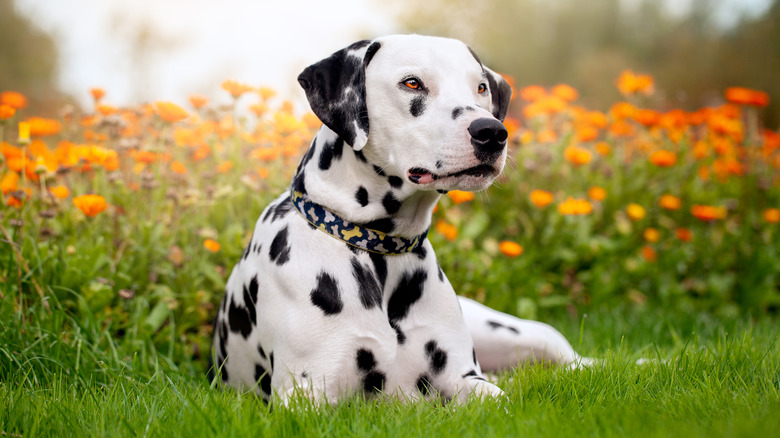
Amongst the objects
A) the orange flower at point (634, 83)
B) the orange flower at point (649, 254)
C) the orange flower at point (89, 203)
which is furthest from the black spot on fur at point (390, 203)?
the orange flower at point (634, 83)

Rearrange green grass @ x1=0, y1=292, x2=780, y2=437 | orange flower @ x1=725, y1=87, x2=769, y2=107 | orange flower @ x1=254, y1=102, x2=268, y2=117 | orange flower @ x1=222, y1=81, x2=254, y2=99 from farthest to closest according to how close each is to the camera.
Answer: orange flower @ x1=725, y1=87, x2=769, y2=107
orange flower @ x1=254, y1=102, x2=268, y2=117
orange flower @ x1=222, y1=81, x2=254, y2=99
green grass @ x1=0, y1=292, x2=780, y2=437

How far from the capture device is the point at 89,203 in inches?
137

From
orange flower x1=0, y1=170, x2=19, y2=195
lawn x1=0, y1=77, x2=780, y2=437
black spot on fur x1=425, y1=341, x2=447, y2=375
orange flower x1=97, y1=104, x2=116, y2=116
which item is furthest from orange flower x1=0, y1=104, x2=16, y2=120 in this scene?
black spot on fur x1=425, y1=341, x2=447, y2=375

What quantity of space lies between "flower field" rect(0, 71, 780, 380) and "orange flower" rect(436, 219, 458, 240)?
11 mm

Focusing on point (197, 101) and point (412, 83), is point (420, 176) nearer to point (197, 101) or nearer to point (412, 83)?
point (412, 83)

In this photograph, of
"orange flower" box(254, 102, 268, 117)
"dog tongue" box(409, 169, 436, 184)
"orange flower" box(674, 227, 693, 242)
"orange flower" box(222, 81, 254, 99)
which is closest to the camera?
"dog tongue" box(409, 169, 436, 184)

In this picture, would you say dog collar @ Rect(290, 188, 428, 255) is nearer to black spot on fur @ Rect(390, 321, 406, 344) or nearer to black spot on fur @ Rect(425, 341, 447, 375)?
black spot on fur @ Rect(390, 321, 406, 344)

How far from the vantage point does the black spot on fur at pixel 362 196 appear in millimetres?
2662

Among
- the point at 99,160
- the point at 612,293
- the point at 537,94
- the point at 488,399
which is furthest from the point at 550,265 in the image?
the point at 99,160

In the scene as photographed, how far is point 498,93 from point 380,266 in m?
1.09

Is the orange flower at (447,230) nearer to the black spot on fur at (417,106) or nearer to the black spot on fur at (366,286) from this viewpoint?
the black spot on fur at (366,286)

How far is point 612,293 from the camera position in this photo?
19.0 ft

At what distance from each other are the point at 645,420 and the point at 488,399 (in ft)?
1.88

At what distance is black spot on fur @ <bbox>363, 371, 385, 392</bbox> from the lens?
2596 millimetres
